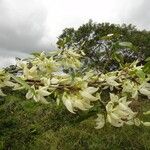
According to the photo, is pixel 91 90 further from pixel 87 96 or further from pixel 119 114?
pixel 119 114

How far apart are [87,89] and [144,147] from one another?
7.17 m

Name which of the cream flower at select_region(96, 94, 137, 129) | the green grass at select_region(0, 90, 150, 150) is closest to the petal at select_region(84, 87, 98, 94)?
the cream flower at select_region(96, 94, 137, 129)

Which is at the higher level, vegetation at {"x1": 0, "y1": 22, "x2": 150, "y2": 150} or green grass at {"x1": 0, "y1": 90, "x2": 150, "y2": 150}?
green grass at {"x1": 0, "y1": 90, "x2": 150, "y2": 150}

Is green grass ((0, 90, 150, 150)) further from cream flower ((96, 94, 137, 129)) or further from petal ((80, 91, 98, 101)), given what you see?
petal ((80, 91, 98, 101))

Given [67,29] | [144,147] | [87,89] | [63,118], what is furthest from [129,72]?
[67,29]

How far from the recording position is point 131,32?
29.8 metres

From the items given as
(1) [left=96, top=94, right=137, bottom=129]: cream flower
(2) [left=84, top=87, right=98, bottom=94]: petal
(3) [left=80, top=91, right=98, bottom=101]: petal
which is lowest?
(1) [left=96, top=94, right=137, bottom=129]: cream flower

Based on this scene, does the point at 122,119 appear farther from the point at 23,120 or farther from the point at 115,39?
the point at 23,120

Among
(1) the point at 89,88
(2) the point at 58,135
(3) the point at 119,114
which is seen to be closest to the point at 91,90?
(1) the point at 89,88

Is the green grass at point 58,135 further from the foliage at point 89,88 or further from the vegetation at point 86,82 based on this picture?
the foliage at point 89,88

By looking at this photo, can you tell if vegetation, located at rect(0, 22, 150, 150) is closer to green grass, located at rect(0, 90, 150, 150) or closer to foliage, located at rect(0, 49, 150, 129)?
foliage, located at rect(0, 49, 150, 129)

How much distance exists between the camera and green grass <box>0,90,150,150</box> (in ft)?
27.4

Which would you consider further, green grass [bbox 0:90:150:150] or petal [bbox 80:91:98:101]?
green grass [bbox 0:90:150:150]

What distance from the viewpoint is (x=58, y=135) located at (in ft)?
30.4
